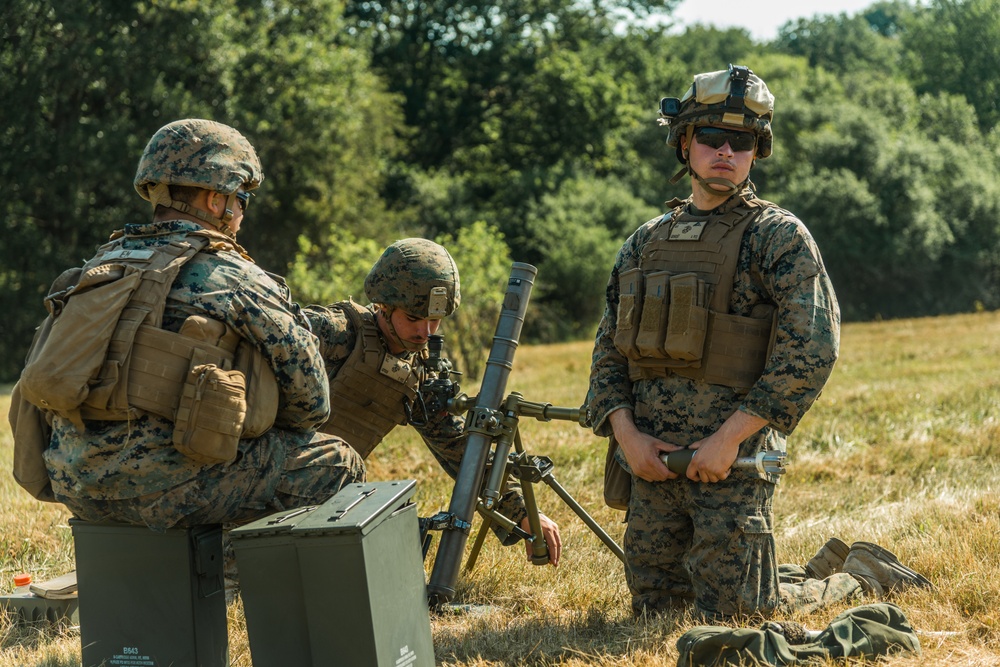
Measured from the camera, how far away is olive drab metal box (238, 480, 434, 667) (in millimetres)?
3656

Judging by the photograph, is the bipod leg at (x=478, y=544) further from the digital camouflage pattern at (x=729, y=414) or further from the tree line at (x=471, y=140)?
the tree line at (x=471, y=140)

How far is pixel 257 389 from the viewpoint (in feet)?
13.7

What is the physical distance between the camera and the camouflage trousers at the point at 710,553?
460 cm

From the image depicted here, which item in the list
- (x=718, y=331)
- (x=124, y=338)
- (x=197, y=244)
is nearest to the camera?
(x=124, y=338)

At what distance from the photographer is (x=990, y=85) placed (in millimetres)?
29766

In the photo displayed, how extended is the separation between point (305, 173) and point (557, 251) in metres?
9.63

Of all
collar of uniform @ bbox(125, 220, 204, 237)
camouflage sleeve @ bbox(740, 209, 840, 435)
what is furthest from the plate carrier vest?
camouflage sleeve @ bbox(740, 209, 840, 435)

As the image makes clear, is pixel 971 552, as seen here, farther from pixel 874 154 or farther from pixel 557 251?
pixel 874 154

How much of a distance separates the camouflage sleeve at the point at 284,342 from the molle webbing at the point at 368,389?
1.15m

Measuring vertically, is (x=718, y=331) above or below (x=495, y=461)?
above

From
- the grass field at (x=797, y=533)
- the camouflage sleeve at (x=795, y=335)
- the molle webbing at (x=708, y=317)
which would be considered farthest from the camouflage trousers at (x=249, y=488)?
the camouflage sleeve at (x=795, y=335)

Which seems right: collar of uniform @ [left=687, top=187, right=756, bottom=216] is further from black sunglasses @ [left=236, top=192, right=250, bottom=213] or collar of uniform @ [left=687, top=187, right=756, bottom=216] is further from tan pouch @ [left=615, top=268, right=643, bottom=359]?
black sunglasses @ [left=236, top=192, right=250, bottom=213]

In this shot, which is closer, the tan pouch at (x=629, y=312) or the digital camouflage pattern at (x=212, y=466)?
the digital camouflage pattern at (x=212, y=466)

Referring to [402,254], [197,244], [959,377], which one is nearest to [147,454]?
[197,244]
